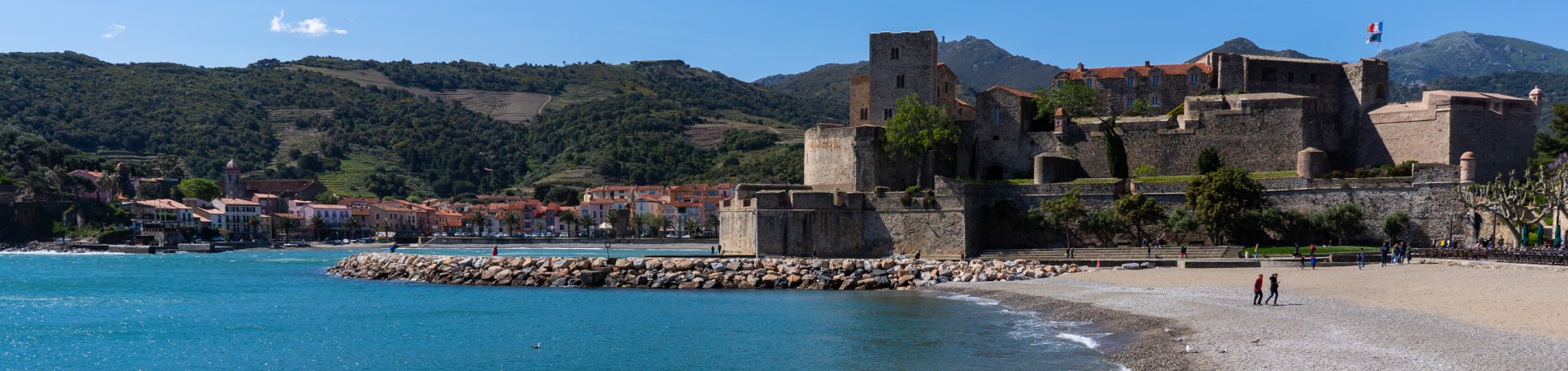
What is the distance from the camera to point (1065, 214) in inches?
1684

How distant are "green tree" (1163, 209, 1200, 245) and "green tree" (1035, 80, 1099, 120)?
7604 millimetres

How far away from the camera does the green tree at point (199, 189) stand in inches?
4190

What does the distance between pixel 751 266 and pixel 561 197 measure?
87866 mm

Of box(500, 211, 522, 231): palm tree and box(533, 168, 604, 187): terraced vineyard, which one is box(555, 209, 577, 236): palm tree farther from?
box(533, 168, 604, 187): terraced vineyard

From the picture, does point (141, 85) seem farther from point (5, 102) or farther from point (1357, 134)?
point (1357, 134)

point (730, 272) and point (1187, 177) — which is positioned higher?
point (1187, 177)

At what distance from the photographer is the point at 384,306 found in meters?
32.7

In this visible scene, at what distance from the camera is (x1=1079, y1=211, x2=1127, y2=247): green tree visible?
140ft

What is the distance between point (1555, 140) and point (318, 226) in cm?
9017

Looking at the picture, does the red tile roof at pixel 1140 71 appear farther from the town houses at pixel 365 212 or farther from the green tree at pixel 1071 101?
the town houses at pixel 365 212

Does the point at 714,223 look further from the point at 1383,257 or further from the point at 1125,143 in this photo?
the point at 1383,257

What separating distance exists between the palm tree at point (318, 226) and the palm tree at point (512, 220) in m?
14.8

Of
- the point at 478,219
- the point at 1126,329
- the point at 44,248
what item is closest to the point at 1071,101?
the point at 1126,329

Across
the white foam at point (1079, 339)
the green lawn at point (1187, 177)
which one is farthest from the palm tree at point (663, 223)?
the white foam at point (1079, 339)
